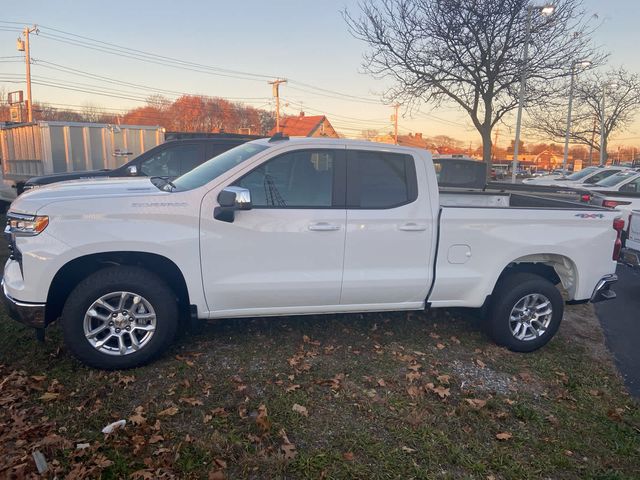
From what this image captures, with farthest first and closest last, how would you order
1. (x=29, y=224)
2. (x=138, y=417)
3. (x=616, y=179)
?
(x=616, y=179), (x=29, y=224), (x=138, y=417)

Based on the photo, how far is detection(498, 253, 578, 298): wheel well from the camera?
497cm

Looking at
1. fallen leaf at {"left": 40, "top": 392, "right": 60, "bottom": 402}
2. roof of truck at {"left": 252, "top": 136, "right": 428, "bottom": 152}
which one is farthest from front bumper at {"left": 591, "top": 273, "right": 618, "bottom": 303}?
fallen leaf at {"left": 40, "top": 392, "right": 60, "bottom": 402}

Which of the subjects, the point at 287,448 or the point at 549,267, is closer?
the point at 287,448

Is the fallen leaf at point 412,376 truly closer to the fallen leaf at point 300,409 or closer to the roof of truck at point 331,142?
the fallen leaf at point 300,409

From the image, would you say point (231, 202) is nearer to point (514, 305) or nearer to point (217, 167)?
A: point (217, 167)

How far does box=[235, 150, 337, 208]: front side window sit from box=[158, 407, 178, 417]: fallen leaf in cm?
170

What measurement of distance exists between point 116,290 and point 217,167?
1.38 m

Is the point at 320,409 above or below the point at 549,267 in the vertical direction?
below

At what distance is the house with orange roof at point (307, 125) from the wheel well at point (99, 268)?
57.1 m

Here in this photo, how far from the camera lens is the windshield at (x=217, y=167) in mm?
4286

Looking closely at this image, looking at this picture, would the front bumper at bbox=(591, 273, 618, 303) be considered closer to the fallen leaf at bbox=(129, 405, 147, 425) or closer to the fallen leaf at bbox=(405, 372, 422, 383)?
the fallen leaf at bbox=(405, 372, 422, 383)

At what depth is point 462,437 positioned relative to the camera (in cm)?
344

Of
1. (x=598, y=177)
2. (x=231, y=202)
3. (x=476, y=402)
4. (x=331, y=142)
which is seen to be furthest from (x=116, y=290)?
(x=598, y=177)

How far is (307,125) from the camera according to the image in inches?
2537
